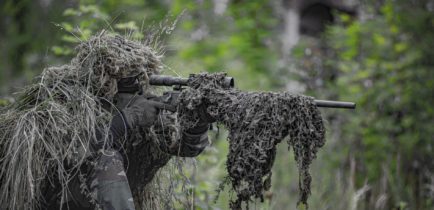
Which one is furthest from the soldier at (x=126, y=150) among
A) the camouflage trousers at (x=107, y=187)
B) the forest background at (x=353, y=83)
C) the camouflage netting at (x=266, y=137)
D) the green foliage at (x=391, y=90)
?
the green foliage at (x=391, y=90)

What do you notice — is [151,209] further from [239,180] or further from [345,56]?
[345,56]

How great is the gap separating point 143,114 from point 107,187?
0.45 metres

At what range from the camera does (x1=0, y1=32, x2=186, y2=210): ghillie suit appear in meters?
3.41

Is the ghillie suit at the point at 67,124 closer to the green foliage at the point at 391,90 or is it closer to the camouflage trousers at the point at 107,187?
the camouflage trousers at the point at 107,187

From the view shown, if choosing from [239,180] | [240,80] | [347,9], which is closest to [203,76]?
[239,180]

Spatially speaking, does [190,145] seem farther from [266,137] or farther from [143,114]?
[266,137]

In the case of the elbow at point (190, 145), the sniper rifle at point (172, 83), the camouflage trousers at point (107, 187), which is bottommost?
the camouflage trousers at point (107, 187)

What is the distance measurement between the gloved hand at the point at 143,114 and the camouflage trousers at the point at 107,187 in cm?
19

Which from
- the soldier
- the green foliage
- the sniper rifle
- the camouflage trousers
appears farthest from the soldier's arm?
the green foliage

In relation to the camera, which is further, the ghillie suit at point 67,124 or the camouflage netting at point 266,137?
the ghillie suit at point 67,124

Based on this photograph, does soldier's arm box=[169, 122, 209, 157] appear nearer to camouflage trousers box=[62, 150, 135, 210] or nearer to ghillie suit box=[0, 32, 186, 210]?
ghillie suit box=[0, 32, 186, 210]

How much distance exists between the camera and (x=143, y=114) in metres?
3.51

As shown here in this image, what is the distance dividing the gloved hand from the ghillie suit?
0.12 metres

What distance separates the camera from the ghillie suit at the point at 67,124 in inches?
134
